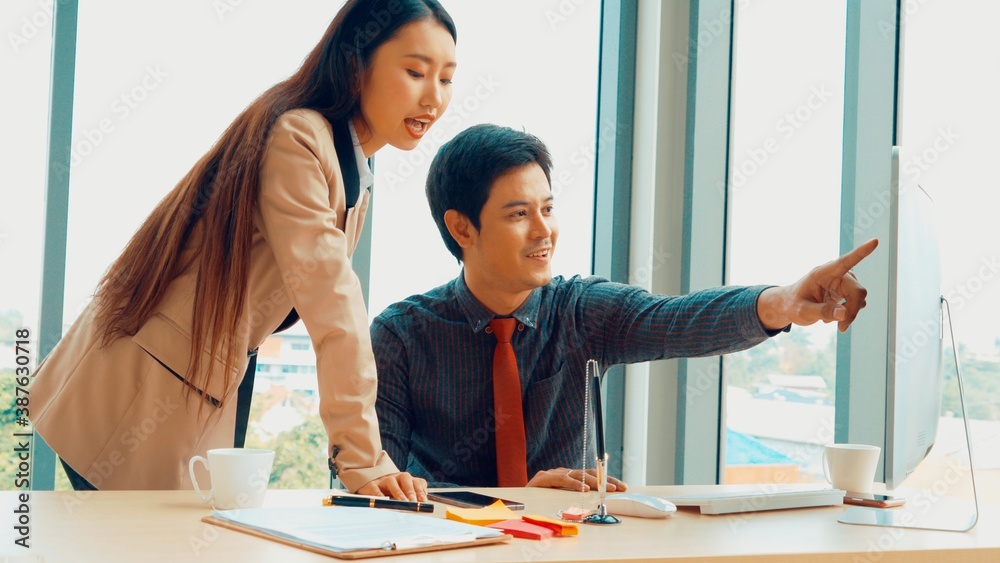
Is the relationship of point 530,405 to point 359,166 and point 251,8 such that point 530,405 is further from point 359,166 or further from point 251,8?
point 251,8

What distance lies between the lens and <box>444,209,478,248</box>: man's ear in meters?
1.97

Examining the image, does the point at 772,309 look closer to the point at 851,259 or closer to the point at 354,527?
the point at 851,259

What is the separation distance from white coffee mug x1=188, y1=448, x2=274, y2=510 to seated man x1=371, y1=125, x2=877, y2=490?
54 centimetres

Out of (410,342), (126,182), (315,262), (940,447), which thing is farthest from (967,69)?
(126,182)

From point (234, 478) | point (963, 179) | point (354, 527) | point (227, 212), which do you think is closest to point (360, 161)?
point (227, 212)

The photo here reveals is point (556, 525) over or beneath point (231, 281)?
beneath

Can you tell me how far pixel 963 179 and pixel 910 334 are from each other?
0.99 m

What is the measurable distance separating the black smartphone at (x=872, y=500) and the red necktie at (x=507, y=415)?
0.60 metres

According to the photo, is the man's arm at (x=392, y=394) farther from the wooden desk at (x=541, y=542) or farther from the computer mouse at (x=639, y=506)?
the computer mouse at (x=639, y=506)

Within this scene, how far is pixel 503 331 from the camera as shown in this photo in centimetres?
185

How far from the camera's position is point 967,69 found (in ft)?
6.44

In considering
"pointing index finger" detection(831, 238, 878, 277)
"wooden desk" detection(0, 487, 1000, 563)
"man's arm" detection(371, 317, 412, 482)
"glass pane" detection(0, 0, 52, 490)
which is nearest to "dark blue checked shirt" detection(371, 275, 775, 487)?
"man's arm" detection(371, 317, 412, 482)

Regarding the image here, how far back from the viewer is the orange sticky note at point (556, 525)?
108 centimetres

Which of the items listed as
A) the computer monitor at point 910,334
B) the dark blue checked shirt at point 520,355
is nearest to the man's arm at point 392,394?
the dark blue checked shirt at point 520,355
